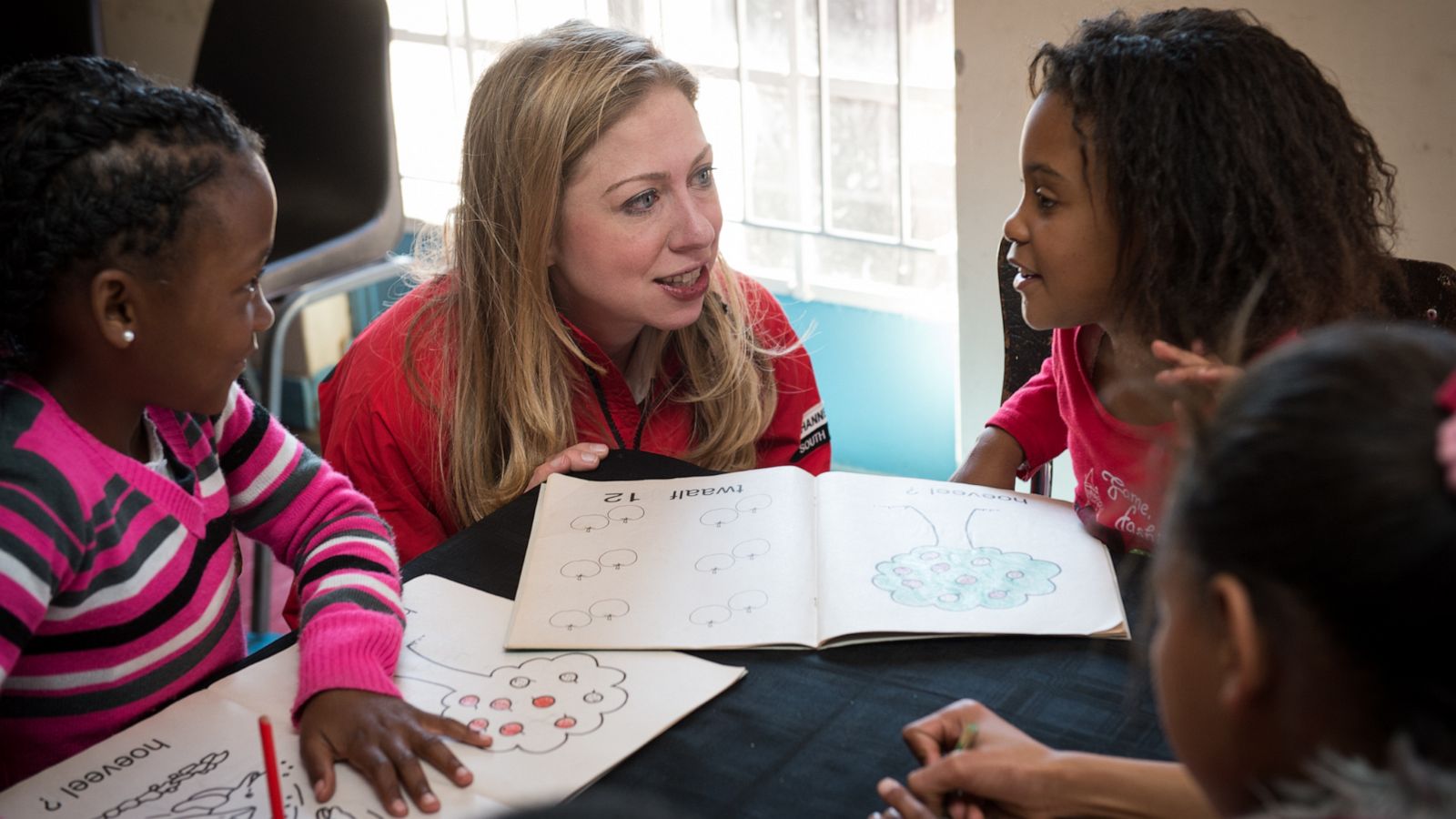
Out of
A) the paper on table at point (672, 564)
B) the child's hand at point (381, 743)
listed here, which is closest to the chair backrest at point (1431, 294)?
the paper on table at point (672, 564)

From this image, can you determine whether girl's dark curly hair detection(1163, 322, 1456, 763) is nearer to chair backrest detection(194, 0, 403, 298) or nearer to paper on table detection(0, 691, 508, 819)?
paper on table detection(0, 691, 508, 819)

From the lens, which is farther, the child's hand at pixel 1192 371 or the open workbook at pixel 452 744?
the child's hand at pixel 1192 371

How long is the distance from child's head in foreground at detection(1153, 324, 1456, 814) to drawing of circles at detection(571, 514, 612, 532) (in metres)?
0.63

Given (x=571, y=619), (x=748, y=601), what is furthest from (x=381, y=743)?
(x=748, y=601)

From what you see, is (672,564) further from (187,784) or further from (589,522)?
(187,784)

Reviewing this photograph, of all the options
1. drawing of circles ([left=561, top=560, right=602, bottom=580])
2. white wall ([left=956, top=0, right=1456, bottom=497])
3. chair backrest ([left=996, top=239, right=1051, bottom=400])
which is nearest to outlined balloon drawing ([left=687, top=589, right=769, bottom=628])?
drawing of circles ([left=561, top=560, right=602, bottom=580])

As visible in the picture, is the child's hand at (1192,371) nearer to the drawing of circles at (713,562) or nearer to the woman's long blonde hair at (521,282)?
the drawing of circles at (713,562)

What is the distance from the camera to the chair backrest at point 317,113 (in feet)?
7.16

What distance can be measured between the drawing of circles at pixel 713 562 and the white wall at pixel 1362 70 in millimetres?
1059

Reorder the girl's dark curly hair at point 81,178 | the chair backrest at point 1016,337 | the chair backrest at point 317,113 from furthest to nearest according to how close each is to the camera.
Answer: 1. the chair backrest at point 317,113
2. the chair backrest at point 1016,337
3. the girl's dark curly hair at point 81,178

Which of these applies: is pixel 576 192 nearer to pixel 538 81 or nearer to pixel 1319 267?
pixel 538 81

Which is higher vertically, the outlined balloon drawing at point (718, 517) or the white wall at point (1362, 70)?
the white wall at point (1362, 70)

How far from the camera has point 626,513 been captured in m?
1.14

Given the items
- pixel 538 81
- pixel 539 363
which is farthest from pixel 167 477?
pixel 538 81
